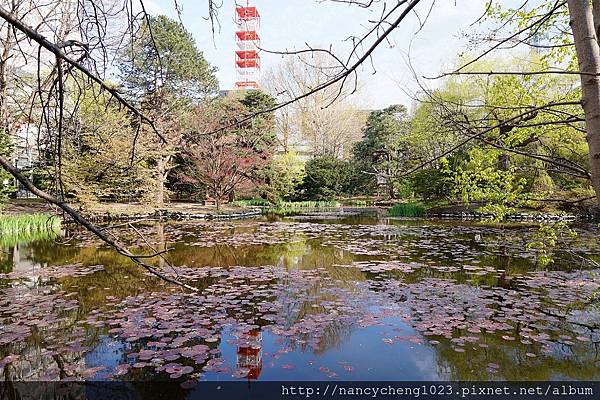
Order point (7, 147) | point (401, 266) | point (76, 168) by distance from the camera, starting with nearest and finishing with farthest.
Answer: point (401, 266) → point (7, 147) → point (76, 168)

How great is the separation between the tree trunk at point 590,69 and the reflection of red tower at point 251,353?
2386 mm

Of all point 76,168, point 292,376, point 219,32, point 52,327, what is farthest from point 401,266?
point 76,168

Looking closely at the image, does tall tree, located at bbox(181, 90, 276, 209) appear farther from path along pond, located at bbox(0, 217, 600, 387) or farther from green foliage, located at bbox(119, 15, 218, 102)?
path along pond, located at bbox(0, 217, 600, 387)

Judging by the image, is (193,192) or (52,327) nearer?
(52,327)

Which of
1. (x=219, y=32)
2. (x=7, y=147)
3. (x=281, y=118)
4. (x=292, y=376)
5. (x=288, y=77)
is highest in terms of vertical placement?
(x=288, y=77)

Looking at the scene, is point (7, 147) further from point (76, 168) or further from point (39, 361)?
point (39, 361)

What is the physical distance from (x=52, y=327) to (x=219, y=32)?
3366 millimetres

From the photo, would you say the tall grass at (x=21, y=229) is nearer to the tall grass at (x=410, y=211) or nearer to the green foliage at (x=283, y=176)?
the green foliage at (x=283, y=176)

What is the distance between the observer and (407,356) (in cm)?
292

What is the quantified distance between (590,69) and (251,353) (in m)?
2.76

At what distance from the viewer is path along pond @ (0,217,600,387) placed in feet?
8.93

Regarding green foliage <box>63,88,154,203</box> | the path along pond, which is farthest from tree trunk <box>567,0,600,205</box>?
green foliage <box>63,88,154,203</box>

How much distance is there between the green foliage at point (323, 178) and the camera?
2495 cm

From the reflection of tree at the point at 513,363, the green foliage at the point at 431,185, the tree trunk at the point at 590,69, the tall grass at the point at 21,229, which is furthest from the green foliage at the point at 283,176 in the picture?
the tree trunk at the point at 590,69
